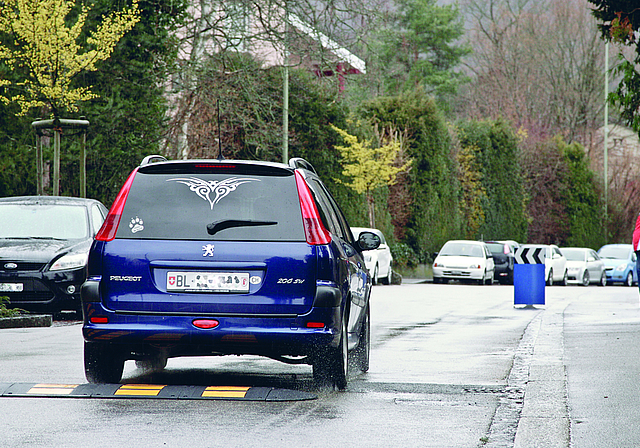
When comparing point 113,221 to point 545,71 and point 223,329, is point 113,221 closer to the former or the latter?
point 223,329

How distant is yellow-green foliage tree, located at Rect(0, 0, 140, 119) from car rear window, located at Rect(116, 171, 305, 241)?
12063mm

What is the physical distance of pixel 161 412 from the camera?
6645 millimetres

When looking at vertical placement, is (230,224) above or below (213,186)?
below

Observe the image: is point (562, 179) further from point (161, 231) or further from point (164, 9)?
point (161, 231)

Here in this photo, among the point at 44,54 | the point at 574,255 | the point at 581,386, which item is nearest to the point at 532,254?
the point at 44,54

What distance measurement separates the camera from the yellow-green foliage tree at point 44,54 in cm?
1909

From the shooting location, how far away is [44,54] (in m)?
19.2

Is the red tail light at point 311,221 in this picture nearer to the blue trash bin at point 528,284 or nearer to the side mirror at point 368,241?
the side mirror at point 368,241

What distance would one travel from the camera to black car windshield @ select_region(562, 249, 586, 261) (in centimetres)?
4016

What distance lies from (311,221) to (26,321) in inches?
270

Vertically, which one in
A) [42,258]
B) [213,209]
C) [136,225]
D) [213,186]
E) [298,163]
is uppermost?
[298,163]

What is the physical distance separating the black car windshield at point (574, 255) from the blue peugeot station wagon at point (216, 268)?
34.0 m

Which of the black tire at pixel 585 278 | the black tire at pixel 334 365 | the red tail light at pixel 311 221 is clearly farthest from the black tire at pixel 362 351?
the black tire at pixel 585 278

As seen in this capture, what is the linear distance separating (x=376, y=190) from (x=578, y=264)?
8457 millimetres
